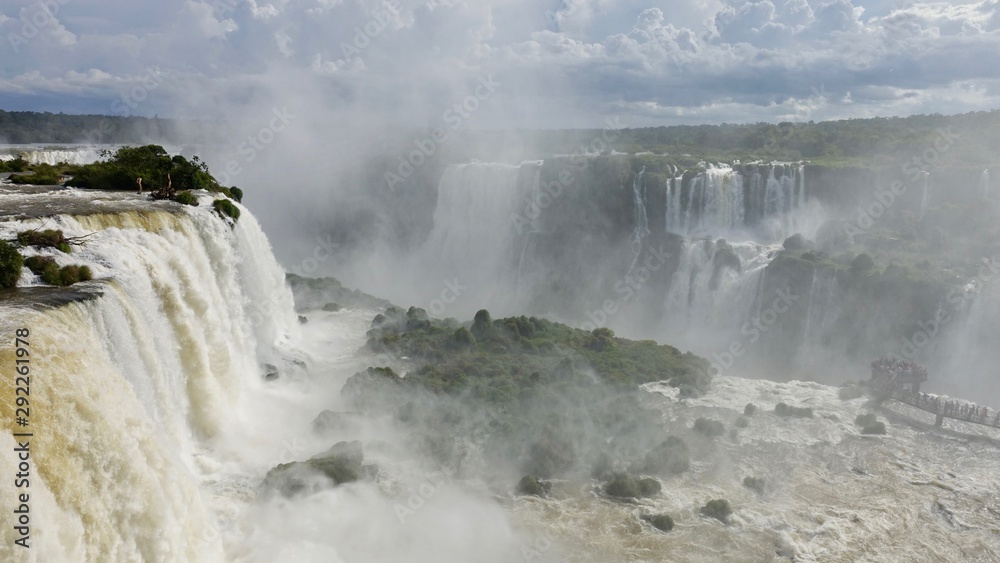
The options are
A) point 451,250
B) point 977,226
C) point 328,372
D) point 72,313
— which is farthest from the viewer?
point 451,250

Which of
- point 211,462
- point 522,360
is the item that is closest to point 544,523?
point 211,462

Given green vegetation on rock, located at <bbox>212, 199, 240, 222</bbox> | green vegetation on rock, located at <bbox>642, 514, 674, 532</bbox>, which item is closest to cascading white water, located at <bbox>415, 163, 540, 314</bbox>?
green vegetation on rock, located at <bbox>212, 199, 240, 222</bbox>

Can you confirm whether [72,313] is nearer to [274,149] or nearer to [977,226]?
[977,226]

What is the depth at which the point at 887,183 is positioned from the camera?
4131cm

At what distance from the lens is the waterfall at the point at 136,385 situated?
8508 mm

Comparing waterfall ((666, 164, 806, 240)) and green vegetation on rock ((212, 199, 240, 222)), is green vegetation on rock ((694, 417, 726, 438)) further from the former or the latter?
waterfall ((666, 164, 806, 240))

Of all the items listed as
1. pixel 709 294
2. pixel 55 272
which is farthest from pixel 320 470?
Answer: pixel 709 294

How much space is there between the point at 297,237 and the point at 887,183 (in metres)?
47.9

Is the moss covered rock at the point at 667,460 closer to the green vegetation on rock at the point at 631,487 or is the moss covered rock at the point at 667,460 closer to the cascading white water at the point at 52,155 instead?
the green vegetation on rock at the point at 631,487

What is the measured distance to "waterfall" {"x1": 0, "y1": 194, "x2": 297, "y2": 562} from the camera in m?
8.51

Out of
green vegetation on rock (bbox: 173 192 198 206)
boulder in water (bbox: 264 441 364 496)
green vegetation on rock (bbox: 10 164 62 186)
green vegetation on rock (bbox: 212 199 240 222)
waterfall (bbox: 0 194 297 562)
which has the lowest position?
boulder in water (bbox: 264 441 364 496)

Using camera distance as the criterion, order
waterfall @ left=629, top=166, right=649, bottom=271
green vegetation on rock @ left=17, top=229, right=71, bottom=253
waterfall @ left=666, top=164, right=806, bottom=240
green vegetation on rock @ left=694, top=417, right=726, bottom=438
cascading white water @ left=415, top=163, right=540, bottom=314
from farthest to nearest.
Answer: cascading white water @ left=415, top=163, right=540, bottom=314, waterfall @ left=629, top=166, right=649, bottom=271, waterfall @ left=666, top=164, right=806, bottom=240, green vegetation on rock @ left=694, top=417, right=726, bottom=438, green vegetation on rock @ left=17, top=229, right=71, bottom=253

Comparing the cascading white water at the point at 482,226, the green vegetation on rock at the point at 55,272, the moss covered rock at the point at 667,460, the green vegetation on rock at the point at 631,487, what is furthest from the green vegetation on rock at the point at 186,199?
the cascading white water at the point at 482,226

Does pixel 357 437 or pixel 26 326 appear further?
pixel 357 437
